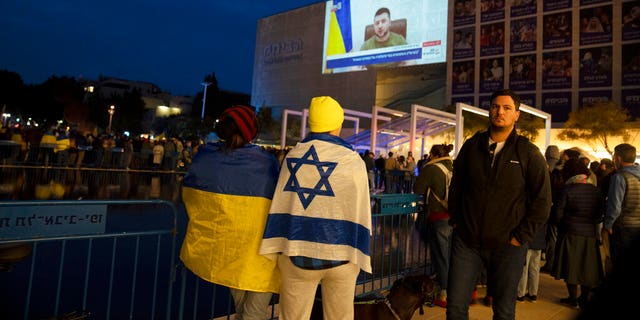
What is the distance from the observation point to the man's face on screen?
38.8 meters

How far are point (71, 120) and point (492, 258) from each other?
5286 centimetres

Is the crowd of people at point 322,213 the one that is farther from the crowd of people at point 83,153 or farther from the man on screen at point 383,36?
the man on screen at point 383,36

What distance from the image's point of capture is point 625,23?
2897cm

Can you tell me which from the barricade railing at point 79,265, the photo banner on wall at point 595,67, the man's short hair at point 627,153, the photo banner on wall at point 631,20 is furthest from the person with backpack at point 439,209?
the photo banner on wall at point 631,20

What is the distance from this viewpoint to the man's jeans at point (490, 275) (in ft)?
8.90

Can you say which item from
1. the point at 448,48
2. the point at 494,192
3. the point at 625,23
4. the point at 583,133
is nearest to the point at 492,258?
the point at 494,192

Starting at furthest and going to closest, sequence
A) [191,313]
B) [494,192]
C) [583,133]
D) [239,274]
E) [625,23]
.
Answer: [625,23]
[583,133]
[191,313]
[494,192]
[239,274]

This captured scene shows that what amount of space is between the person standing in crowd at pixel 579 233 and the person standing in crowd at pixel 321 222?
3406 millimetres

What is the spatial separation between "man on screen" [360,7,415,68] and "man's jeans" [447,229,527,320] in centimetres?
3667

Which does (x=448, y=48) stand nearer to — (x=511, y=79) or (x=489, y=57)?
(x=489, y=57)

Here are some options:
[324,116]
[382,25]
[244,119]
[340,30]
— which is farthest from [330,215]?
[340,30]

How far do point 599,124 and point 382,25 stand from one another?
2048 cm

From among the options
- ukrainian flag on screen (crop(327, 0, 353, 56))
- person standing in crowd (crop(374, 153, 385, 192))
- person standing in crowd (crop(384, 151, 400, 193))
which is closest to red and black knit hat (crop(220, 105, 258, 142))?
person standing in crowd (crop(384, 151, 400, 193))

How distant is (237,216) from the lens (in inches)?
92.7
